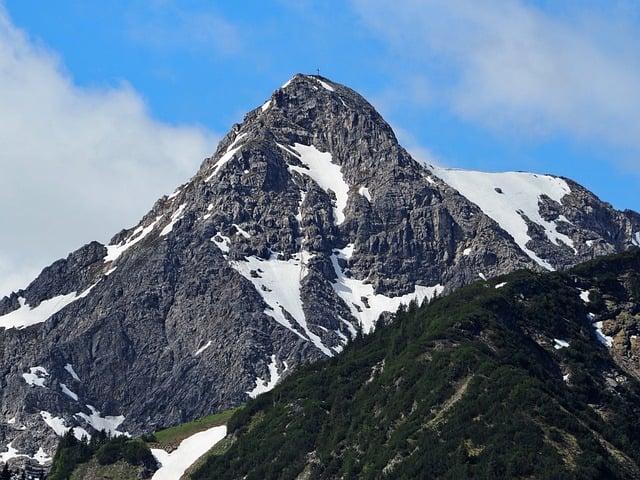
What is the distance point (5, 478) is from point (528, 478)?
64.5 m

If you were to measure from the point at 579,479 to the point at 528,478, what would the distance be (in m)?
6.25

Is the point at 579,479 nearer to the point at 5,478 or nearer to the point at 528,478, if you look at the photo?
the point at 528,478

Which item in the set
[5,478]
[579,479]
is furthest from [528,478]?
[5,478]

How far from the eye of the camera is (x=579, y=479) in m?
198

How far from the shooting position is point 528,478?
655ft

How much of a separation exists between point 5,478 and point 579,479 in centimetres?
7059

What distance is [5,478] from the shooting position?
651 feet
